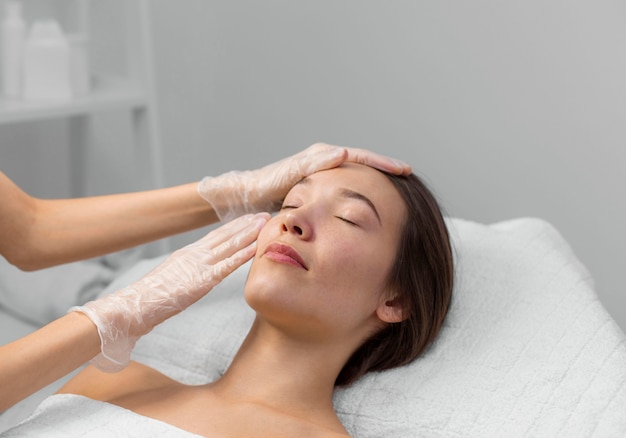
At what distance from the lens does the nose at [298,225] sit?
1.42m

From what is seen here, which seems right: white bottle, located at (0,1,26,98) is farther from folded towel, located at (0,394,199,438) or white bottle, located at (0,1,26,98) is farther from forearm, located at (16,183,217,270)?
folded towel, located at (0,394,199,438)

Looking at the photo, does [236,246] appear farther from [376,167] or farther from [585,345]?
[585,345]

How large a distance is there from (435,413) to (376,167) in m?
0.44

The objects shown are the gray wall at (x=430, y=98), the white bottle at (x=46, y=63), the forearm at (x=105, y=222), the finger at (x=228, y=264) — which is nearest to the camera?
the finger at (x=228, y=264)

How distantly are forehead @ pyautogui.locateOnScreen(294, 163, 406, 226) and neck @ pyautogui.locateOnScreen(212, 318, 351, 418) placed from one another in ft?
0.80

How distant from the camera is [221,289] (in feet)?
5.81

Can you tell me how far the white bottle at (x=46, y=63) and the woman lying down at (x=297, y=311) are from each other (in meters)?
0.99

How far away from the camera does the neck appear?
1441mm

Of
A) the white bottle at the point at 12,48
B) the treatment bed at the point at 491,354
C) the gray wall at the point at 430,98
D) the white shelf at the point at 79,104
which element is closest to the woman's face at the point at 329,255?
the treatment bed at the point at 491,354

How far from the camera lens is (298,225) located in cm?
143

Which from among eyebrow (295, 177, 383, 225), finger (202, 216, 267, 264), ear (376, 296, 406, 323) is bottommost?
ear (376, 296, 406, 323)

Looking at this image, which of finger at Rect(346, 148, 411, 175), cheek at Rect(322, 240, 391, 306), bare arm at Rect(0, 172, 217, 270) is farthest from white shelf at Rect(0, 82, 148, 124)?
cheek at Rect(322, 240, 391, 306)

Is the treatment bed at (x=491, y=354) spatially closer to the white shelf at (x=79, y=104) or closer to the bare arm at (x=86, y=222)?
the bare arm at (x=86, y=222)

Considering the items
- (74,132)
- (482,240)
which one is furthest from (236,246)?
(74,132)
